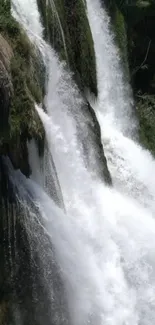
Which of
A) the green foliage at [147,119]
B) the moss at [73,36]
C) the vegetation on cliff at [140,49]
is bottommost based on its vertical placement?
the green foliage at [147,119]

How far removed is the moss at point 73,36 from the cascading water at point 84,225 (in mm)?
360

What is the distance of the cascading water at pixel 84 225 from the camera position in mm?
8609

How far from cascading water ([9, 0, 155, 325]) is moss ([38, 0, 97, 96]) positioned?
360 mm

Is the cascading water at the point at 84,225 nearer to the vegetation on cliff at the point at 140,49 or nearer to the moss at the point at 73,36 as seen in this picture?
the moss at the point at 73,36

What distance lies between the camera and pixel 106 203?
1042 centimetres

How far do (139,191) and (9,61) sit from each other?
495cm

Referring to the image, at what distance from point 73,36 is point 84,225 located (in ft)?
15.9

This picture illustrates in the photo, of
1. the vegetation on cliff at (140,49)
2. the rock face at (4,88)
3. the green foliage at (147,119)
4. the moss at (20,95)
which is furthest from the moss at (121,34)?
the rock face at (4,88)

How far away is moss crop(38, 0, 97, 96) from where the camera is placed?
11047 mm

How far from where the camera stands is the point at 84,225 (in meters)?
9.20

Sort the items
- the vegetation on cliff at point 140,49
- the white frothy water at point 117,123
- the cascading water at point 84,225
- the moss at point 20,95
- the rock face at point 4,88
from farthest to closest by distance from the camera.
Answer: the vegetation on cliff at point 140,49 < the white frothy water at point 117,123 < the cascading water at point 84,225 < the moss at point 20,95 < the rock face at point 4,88

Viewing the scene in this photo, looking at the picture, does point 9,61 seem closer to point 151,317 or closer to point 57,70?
Answer: point 57,70

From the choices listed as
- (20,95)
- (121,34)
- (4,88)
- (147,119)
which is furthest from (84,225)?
(121,34)

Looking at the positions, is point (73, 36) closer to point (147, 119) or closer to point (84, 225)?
point (147, 119)
